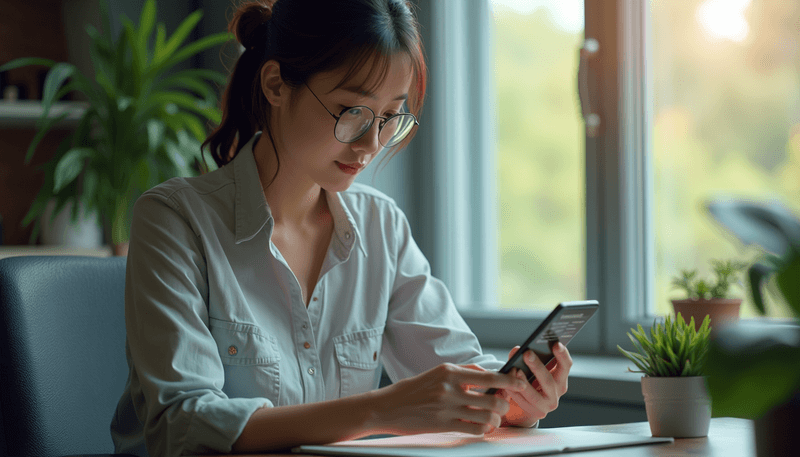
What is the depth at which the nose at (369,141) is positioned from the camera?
1302 mm

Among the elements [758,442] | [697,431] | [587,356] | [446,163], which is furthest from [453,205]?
[758,442]

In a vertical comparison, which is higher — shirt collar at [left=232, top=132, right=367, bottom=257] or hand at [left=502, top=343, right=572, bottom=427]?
shirt collar at [left=232, top=132, right=367, bottom=257]

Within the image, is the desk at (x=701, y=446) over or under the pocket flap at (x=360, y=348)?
under

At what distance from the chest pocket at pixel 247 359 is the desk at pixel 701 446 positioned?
327 mm

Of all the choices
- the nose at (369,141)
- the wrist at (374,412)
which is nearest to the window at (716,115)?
the nose at (369,141)

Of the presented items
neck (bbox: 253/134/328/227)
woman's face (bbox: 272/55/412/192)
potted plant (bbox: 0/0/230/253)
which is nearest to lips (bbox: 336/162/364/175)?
woman's face (bbox: 272/55/412/192)

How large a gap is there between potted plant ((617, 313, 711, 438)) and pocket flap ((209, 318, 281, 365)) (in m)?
0.56

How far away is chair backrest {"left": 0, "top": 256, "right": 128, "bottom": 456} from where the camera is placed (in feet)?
4.00

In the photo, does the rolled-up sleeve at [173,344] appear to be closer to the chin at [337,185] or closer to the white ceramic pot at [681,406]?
the chin at [337,185]

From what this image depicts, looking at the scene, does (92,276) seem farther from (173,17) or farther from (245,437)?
(173,17)

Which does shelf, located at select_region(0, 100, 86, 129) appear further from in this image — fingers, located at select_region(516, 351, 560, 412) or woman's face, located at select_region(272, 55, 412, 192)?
fingers, located at select_region(516, 351, 560, 412)

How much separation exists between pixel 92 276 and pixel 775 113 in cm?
142

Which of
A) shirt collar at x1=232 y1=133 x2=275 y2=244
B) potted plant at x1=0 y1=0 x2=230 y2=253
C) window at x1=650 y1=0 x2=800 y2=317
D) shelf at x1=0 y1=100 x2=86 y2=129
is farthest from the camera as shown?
shelf at x1=0 y1=100 x2=86 y2=129

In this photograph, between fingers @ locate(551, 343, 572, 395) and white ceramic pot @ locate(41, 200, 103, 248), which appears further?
white ceramic pot @ locate(41, 200, 103, 248)
